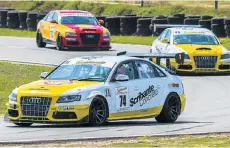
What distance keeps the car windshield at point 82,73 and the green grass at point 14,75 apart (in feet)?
10.8

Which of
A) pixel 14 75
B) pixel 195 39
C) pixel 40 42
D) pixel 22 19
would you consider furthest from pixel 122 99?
pixel 22 19

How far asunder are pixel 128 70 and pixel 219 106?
409cm

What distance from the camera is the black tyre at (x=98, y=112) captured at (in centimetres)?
1567

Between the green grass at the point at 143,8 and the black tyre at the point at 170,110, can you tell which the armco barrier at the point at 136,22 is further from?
the black tyre at the point at 170,110

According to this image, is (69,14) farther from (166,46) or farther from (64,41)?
(166,46)

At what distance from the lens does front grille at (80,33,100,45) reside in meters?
34.7

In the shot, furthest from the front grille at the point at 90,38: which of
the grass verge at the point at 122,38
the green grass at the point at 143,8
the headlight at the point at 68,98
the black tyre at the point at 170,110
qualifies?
the headlight at the point at 68,98

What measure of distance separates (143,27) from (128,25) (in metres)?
0.89

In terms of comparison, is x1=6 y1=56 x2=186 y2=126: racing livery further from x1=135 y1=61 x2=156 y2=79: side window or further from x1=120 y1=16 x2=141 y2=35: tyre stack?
x1=120 y1=16 x2=141 y2=35: tyre stack

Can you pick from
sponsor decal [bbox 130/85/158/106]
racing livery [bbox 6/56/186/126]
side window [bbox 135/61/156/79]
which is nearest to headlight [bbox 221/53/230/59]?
racing livery [bbox 6/56/186/126]

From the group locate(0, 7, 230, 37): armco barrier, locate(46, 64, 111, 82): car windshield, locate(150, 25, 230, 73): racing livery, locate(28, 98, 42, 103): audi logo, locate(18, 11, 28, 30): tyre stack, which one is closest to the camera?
locate(28, 98, 42, 103): audi logo

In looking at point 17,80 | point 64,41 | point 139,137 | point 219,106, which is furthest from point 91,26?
point 139,137

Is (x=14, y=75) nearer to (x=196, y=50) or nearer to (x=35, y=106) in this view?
(x=196, y=50)

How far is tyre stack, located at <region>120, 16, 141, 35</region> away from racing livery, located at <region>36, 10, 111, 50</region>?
6.82 m
